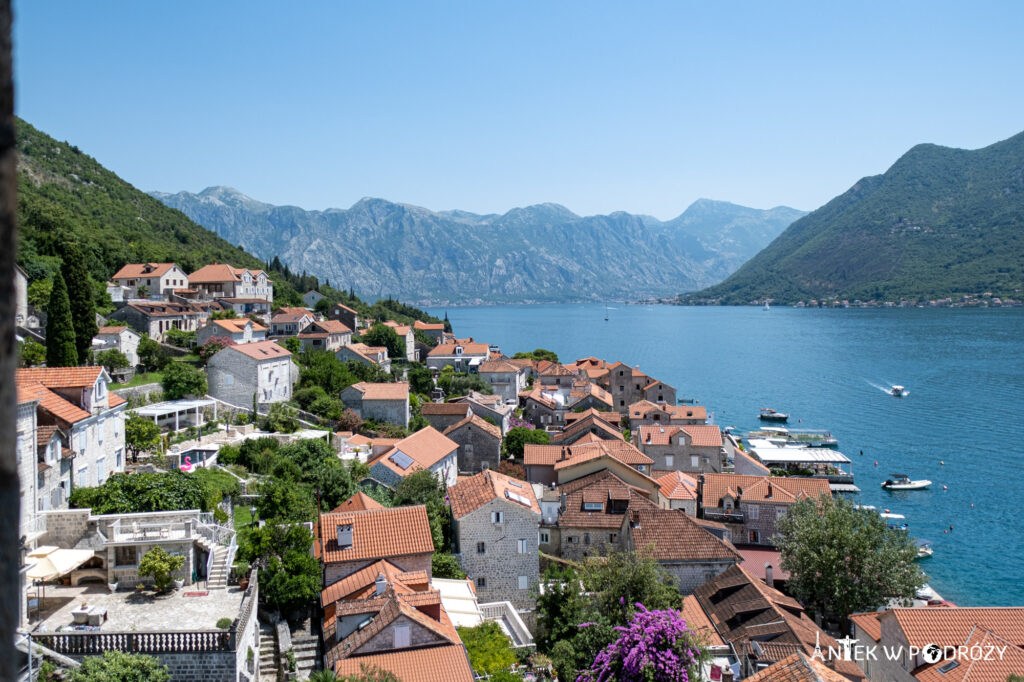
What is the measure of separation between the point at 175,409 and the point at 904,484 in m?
57.2

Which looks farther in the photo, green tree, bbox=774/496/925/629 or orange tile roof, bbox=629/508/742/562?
orange tile roof, bbox=629/508/742/562

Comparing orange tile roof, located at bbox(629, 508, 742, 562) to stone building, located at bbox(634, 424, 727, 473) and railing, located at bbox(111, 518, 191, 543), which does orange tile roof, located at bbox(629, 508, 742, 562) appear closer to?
stone building, located at bbox(634, 424, 727, 473)

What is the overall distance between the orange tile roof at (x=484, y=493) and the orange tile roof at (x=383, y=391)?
18007 mm

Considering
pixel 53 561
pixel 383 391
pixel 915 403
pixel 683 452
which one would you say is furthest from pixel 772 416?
pixel 53 561

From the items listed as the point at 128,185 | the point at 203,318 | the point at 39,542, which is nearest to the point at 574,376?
the point at 203,318

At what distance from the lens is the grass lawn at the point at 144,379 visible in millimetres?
42844

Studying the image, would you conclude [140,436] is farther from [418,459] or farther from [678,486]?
[678,486]

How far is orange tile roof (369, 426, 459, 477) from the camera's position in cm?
3862

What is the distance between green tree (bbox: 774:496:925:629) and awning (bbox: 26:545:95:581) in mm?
29910

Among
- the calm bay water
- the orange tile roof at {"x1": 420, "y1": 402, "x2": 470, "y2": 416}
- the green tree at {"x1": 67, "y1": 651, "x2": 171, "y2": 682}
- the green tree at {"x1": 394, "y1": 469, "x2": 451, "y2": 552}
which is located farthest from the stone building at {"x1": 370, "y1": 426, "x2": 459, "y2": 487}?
the calm bay water

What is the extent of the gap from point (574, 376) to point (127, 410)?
53.8 metres

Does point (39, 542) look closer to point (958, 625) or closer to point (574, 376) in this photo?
point (958, 625)

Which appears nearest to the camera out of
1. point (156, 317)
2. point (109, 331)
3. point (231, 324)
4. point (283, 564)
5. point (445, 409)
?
point (283, 564)

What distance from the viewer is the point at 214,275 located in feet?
255
